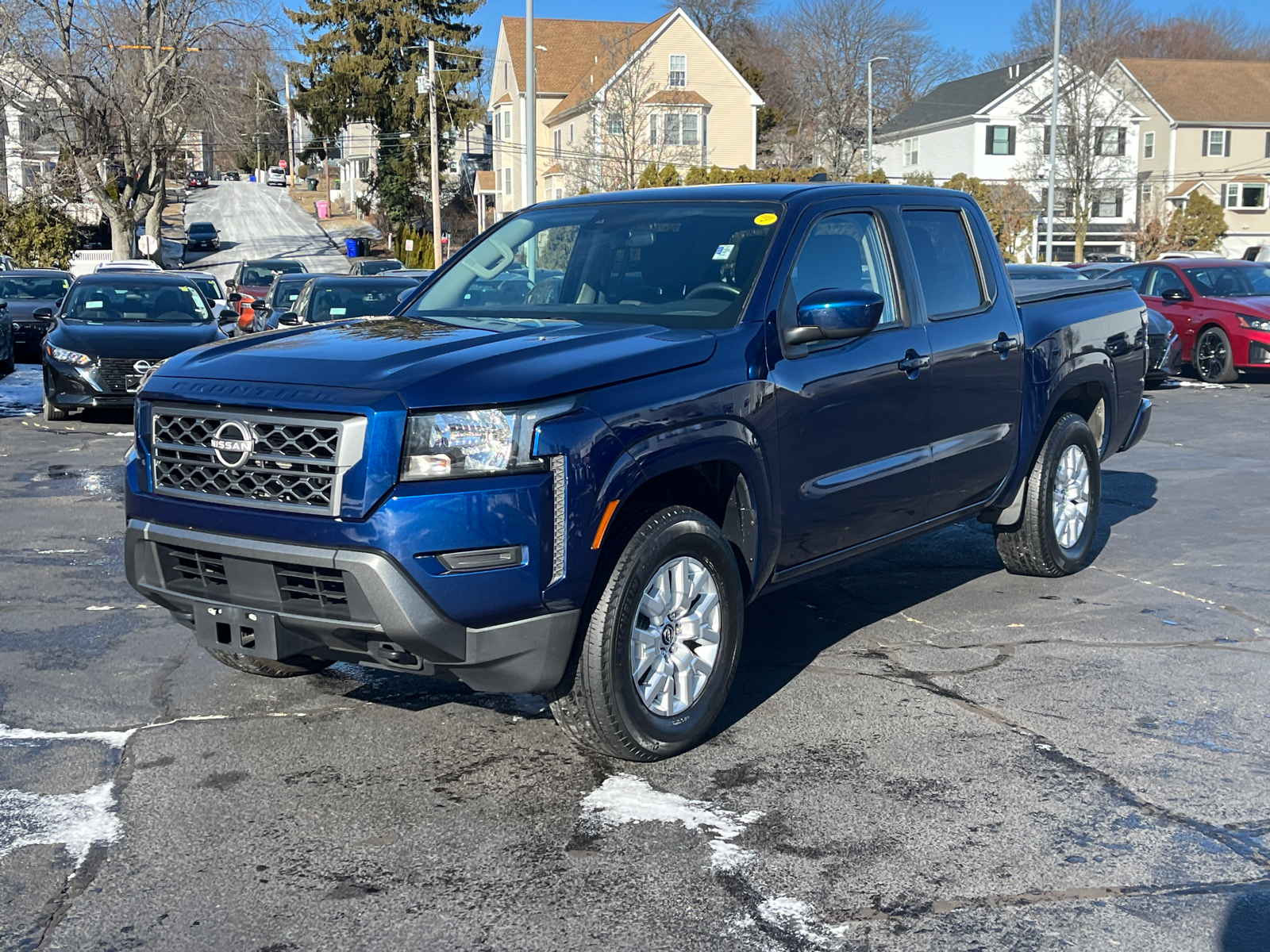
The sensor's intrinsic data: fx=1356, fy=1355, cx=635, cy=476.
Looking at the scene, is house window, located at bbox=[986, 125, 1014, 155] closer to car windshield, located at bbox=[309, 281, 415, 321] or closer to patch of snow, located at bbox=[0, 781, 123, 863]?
car windshield, located at bbox=[309, 281, 415, 321]

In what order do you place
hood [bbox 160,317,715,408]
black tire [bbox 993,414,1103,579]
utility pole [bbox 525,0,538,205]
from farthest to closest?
1. utility pole [bbox 525,0,538,205]
2. black tire [bbox 993,414,1103,579]
3. hood [bbox 160,317,715,408]

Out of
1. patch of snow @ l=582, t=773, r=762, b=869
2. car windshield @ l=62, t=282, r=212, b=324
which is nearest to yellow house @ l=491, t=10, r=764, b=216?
car windshield @ l=62, t=282, r=212, b=324

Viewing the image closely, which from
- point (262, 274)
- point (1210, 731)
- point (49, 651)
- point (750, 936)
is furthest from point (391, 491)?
point (262, 274)

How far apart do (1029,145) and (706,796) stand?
62.2 m

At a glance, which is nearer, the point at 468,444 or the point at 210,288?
the point at 468,444

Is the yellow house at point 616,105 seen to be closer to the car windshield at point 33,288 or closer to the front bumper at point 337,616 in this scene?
the car windshield at point 33,288

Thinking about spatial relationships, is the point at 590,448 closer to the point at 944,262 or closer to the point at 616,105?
the point at 944,262

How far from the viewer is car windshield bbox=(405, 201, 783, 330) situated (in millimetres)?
5211

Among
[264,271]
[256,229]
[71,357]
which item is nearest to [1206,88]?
[264,271]

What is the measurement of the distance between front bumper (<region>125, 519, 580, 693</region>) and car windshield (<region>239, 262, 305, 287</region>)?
31534 millimetres

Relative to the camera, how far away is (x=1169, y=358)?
1764cm

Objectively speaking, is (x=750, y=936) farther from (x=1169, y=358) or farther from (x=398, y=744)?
(x=1169, y=358)

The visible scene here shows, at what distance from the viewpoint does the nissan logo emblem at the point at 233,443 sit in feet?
14.0

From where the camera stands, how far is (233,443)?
429 centimetres
